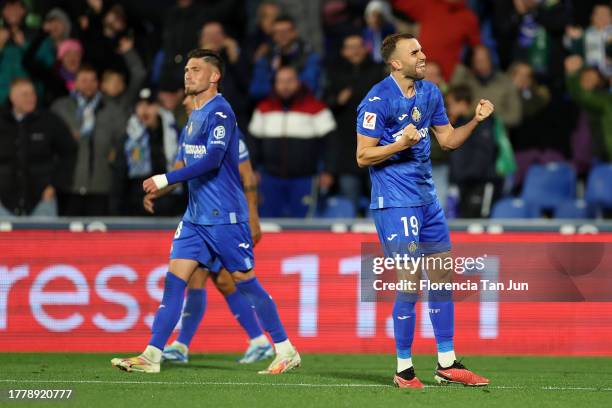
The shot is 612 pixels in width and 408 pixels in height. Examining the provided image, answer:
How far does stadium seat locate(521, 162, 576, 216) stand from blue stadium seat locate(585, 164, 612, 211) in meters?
0.27

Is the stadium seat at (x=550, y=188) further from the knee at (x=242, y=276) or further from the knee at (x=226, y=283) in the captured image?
Answer: the knee at (x=242, y=276)

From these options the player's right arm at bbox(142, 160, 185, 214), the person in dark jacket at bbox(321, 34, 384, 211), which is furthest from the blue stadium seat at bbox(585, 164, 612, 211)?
the player's right arm at bbox(142, 160, 185, 214)

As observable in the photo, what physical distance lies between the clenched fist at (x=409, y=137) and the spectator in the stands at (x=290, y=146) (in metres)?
5.96

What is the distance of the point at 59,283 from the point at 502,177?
5450 mm

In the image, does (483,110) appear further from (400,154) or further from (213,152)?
(213,152)

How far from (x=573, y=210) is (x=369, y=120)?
6809 mm

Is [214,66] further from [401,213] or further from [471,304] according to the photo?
[471,304]

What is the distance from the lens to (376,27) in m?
15.4

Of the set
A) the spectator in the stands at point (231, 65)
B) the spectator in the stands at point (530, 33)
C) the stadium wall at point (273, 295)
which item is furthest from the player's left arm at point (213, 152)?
the spectator in the stands at point (530, 33)

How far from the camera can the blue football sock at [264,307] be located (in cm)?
967

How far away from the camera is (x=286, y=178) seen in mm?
14172

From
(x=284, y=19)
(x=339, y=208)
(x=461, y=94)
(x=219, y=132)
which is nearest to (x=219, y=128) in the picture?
(x=219, y=132)

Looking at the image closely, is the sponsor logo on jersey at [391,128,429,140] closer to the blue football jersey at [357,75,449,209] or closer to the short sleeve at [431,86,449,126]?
the blue football jersey at [357,75,449,209]

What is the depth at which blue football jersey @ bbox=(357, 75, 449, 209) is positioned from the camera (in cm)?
848
